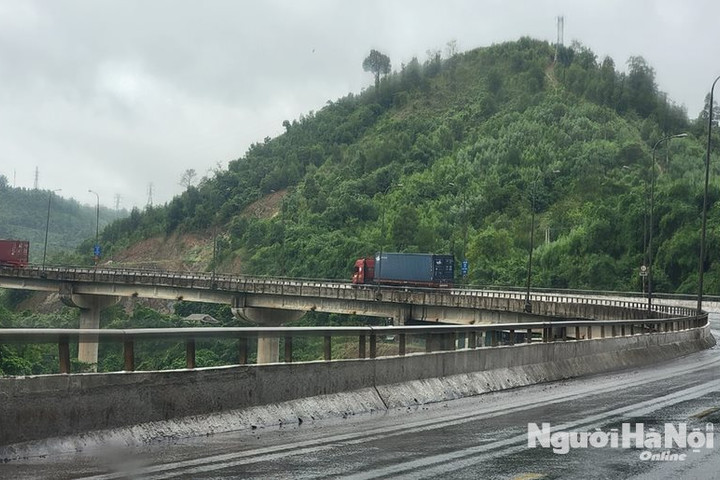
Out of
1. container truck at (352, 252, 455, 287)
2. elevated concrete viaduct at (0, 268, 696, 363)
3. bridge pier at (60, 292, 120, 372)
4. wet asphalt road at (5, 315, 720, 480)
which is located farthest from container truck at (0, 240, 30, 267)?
wet asphalt road at (5, 315, 720, 480)

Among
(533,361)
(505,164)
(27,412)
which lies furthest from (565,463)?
(505,164)

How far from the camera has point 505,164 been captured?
199250mm

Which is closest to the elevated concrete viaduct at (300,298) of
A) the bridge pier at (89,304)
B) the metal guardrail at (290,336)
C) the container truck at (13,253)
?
the bridge pier at (89,304)

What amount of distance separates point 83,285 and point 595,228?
58.0 metres

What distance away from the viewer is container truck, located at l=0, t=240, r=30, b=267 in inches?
4510

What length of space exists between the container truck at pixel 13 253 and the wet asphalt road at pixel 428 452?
4101 inches

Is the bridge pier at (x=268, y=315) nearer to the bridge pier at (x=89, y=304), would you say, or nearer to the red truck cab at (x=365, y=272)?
the red truck cab at (x=365, y=272)

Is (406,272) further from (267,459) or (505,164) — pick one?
(505,164)

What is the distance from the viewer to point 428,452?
1166cm

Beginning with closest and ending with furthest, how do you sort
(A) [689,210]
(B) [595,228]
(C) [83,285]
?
(C) [83,285], (A) [689,210], (B) [595,228]

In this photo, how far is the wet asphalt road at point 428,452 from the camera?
10039 mm

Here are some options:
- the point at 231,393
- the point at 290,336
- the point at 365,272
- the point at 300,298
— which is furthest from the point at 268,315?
the point at 231,393

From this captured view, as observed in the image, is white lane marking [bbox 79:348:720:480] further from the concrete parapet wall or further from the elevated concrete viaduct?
the elevated concrete viaduct

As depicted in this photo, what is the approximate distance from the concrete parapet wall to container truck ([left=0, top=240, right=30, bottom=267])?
100765 mm
